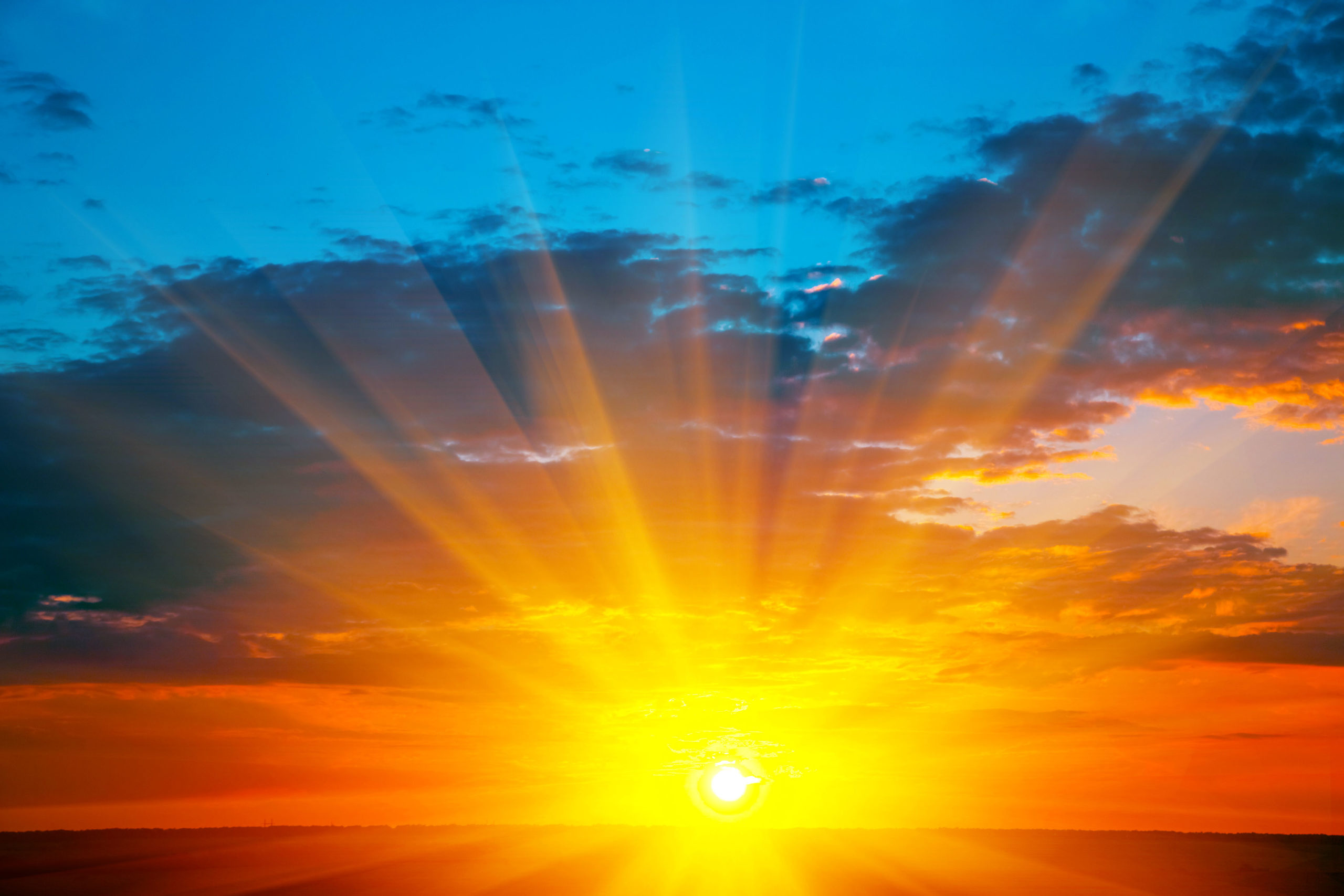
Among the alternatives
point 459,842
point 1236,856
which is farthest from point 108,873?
point 1236,856

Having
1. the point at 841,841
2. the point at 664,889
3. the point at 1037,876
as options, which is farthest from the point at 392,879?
the point at 841,841

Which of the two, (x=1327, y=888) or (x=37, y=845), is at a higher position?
(x=37, y=845)

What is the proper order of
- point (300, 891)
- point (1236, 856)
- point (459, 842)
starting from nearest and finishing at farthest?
point (300, 891) < point (1236, 856) < point (459, 842)

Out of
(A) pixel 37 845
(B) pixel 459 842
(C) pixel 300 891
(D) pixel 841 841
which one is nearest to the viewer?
(C) pixel 300 891

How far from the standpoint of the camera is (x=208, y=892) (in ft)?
255

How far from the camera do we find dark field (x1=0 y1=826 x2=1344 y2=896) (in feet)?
259

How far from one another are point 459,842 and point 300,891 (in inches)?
4135

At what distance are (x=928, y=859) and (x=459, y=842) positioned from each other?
290 feet

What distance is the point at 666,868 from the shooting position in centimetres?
10306

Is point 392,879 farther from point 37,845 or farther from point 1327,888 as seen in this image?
point 37,845

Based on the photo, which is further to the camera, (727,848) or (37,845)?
(37,845)

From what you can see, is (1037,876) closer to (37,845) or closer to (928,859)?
(928,859)

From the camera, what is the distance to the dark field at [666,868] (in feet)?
259

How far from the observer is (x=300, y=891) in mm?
75250
